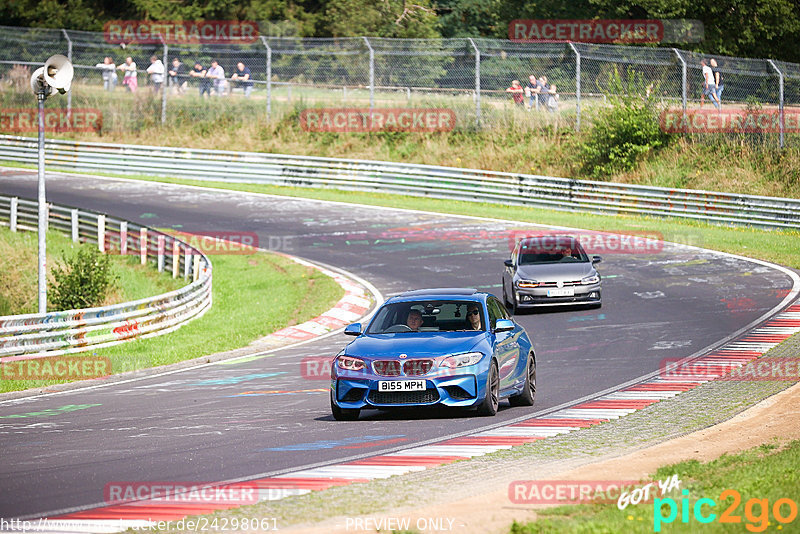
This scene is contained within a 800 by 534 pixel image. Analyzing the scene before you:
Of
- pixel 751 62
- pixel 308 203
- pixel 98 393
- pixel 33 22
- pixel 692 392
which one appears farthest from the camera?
pixel 33 22

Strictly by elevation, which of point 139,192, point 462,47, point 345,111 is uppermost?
point 462,47

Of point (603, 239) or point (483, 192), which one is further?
point (483, 192)

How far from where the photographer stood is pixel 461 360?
472 inches

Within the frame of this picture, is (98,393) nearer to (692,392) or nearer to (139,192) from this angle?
(692,392)

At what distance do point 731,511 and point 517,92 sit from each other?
A: 3527 centimetres

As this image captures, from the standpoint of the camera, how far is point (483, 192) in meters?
38.8

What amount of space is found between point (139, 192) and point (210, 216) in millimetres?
5839

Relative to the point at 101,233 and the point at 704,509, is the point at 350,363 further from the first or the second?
the point at 101,233

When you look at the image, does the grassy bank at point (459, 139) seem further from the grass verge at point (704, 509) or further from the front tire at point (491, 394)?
the grass verge at point (704, 509)

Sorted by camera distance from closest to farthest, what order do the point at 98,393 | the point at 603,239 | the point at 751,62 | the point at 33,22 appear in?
the point at 98,393, the point at 603,239, the point at 751,62, the point at 33,22

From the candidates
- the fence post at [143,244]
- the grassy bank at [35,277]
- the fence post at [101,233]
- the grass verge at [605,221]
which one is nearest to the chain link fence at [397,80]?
the grass verge at [605,221]

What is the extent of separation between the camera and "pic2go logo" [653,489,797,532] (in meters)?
6.95

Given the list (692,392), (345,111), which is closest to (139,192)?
(345,111)

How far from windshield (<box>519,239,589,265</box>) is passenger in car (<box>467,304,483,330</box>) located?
9550 millimetres
